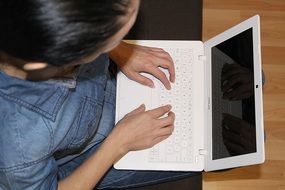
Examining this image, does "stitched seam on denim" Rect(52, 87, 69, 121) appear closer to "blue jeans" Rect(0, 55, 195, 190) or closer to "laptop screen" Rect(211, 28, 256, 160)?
"blue jeans" Rect(0, 55, 195, 190)

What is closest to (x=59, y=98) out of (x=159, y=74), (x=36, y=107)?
(x=36, y=107)

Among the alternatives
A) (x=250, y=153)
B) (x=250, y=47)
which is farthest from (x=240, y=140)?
(x=250, y=47)

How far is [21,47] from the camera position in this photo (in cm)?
46

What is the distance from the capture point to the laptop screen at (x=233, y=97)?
84cm

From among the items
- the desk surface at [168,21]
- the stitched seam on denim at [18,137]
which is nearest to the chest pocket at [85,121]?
the stitched seam on denim at [18,137]

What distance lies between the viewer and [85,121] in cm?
74

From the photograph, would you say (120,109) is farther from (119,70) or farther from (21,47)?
(21,47)

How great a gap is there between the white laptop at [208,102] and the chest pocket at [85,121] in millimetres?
140

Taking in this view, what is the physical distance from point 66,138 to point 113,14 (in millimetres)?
312

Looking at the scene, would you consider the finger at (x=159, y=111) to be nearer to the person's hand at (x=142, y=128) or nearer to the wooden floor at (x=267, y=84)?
the person's hand at (x=142, y=128)

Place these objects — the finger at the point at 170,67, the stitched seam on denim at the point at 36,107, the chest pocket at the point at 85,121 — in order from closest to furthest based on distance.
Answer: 1. the stitched seam on denim at the point at 36,107
2. the chest pocket at the point at 85,121
3. the finger at the point at 170,67

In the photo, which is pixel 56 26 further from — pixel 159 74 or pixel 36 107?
pixel 159 74

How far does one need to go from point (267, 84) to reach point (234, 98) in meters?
0.59

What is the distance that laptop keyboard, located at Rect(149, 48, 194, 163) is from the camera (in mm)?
880
